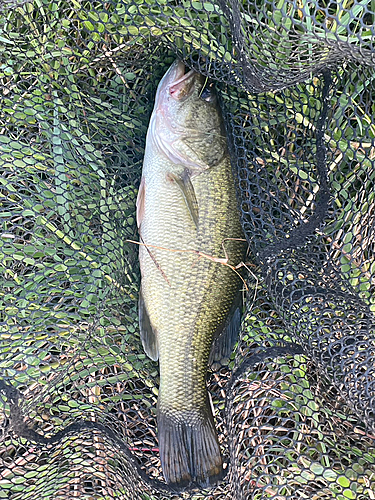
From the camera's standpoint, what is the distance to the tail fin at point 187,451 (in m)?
1.68

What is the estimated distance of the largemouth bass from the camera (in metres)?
1.67

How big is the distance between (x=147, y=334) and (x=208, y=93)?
3.30 feet

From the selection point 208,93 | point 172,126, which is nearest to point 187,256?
point 172,126

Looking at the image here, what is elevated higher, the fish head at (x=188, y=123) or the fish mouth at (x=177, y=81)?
the fish mouth at (x=177, y=81)

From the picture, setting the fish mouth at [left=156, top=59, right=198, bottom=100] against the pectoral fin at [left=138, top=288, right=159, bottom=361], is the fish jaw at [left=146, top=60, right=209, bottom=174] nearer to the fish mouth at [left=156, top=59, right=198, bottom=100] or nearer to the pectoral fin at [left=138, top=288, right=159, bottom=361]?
the fish mouth at [left=156, top=59, right=198, bottom=100]

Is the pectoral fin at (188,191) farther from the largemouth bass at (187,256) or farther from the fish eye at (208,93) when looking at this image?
the fish eye at (208,93)

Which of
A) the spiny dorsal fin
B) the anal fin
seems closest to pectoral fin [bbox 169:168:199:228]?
the spiny dorsal fin

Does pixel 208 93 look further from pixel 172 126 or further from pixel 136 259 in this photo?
pixel 136 259

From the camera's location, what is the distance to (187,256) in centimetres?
167

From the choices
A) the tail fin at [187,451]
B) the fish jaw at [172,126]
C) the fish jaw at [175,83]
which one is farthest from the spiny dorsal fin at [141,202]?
the tail fin at [187,451]

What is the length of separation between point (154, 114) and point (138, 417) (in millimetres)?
1297

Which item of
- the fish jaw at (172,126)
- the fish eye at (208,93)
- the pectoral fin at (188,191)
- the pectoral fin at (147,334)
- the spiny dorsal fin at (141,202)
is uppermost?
the fish eye at (208,93)

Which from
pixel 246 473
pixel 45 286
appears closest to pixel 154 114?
pixel 45 286

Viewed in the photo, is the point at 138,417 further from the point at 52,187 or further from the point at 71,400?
the point at 52,187
